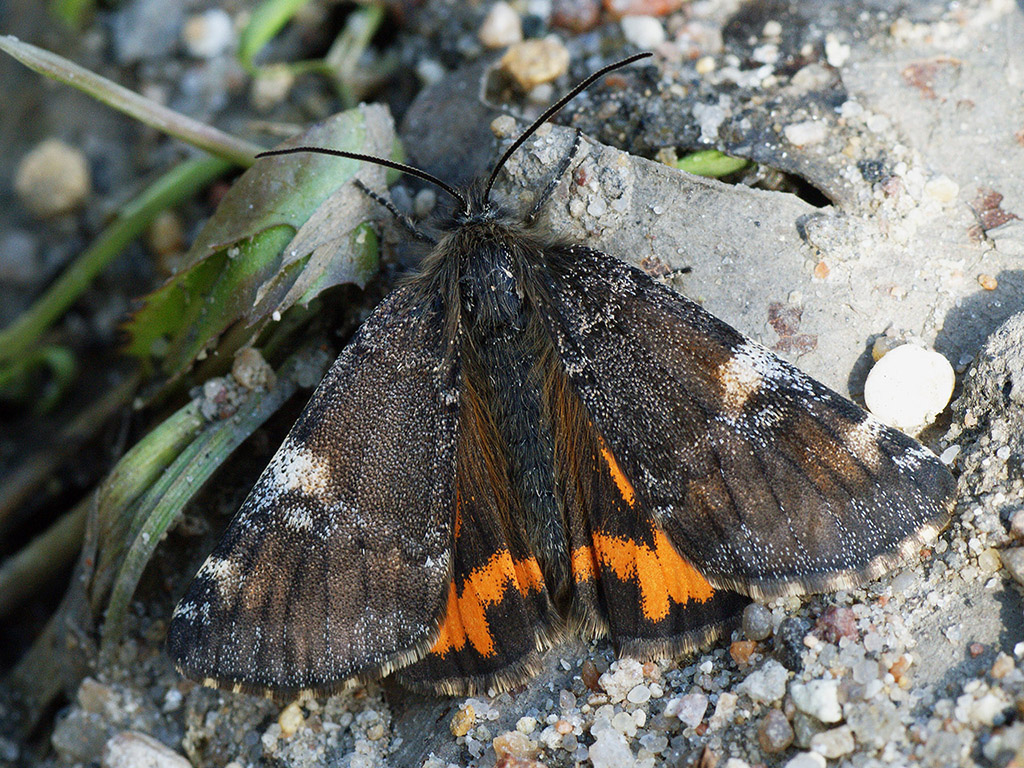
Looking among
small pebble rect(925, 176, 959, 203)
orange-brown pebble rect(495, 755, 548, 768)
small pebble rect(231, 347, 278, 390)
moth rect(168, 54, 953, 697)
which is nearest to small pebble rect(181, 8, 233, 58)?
small pebble rect(231, 347, 278, 390)

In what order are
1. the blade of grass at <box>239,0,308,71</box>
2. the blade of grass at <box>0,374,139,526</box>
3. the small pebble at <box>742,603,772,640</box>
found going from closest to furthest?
the small pebble at <box>742,603,772,640</box> < the blade of grass at <box>239,0,308,71</box> < the blade of grass at <box>0,374,139,526</box>

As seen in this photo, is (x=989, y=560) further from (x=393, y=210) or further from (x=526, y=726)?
(x=393, y=210)

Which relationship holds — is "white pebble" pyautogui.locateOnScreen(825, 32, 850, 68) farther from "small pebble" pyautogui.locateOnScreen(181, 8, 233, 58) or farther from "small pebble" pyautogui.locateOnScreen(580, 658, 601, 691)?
"small pebble" pyautogui.locateOnScreen(181, 8, 233, 58)

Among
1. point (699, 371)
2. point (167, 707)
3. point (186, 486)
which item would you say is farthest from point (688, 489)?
point (167, 707)

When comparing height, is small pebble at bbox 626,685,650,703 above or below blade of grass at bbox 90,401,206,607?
below

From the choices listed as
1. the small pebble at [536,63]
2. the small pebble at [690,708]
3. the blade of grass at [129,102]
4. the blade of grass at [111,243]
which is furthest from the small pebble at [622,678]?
the blade of grass at [111,243]

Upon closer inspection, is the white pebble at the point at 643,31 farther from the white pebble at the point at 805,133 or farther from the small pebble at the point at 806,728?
the small pebble at the point at 806,728
